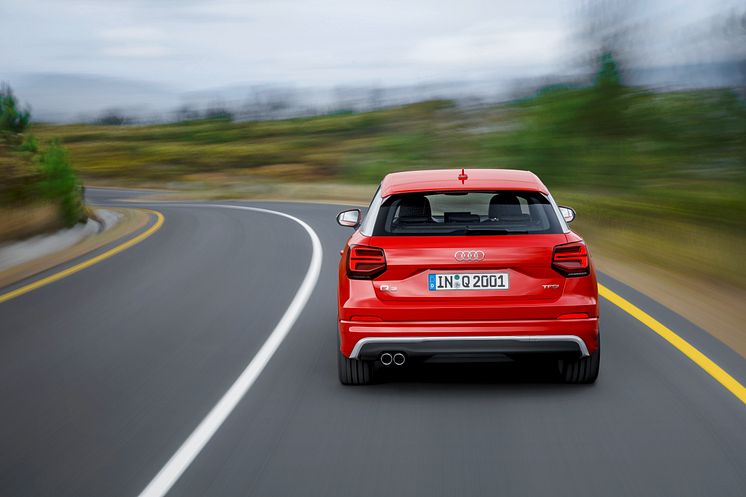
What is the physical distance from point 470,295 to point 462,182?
0.87 metres

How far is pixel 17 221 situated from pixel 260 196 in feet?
104

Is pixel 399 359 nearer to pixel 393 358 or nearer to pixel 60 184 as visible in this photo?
pixel 393 358

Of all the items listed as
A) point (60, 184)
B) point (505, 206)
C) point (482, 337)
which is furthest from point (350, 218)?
point (60, 184)

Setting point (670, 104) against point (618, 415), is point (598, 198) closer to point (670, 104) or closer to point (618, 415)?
point (670, 104)

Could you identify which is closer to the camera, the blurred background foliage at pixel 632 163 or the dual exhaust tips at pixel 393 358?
the dual exhaust tips at pixel 393 358

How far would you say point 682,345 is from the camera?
7711mm

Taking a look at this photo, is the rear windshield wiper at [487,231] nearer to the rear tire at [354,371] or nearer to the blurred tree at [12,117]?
the rear tire at [354,371]

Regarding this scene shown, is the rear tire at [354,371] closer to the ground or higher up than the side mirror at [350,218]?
closer to the ground

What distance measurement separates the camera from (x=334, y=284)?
40.0ft

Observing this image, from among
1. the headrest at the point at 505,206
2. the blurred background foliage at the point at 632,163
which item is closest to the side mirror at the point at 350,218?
the headrest at the point at 505,206

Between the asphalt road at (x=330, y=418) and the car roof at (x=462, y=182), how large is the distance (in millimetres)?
1377

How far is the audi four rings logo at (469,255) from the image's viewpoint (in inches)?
233

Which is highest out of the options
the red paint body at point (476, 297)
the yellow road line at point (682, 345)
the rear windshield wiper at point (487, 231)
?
the rear windshield wiper at point (487, 231)

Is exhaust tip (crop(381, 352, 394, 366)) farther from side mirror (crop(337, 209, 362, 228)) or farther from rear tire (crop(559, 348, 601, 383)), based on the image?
side mirror (crop(337, 209, 362, 228))
